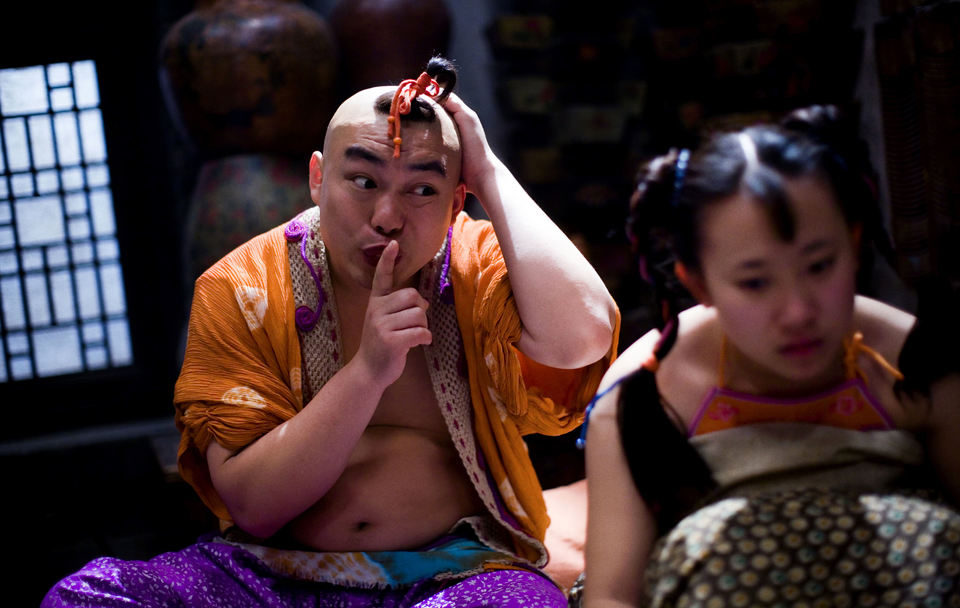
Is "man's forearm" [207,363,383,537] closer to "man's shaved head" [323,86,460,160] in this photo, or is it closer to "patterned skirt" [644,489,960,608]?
"man's shaved head" [323,86,460,160]

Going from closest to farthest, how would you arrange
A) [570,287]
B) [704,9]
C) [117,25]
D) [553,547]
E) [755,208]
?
[755,208]
[570,287]
[553,547]
[704,9]
[117,25]

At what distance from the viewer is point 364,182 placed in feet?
5.15

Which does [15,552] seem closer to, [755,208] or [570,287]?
[570,287]

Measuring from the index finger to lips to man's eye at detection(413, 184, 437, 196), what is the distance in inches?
3.8

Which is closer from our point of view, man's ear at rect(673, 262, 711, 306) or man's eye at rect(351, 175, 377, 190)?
man's ear at rect(673, 262, 711, 306)

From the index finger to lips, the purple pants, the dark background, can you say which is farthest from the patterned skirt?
the dark background

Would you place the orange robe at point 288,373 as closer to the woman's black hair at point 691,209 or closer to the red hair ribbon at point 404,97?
the red hair ribbon at point 404,97

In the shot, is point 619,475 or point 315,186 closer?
point 619,475

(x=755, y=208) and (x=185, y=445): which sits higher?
(x=755, y=208)

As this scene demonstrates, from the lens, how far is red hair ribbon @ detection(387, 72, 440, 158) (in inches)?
60.7

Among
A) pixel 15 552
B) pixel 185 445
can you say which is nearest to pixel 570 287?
pixel 185 445

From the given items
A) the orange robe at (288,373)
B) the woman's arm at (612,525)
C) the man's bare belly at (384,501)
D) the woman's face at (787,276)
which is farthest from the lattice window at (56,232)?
the woman's face at (787,276)

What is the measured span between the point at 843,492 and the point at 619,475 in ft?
0.82

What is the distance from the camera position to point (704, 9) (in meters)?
2.94
